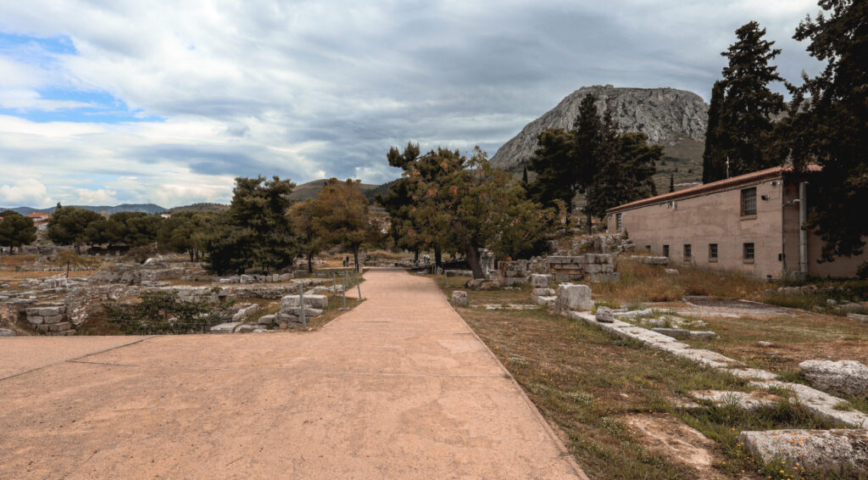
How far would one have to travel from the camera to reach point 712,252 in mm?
22078

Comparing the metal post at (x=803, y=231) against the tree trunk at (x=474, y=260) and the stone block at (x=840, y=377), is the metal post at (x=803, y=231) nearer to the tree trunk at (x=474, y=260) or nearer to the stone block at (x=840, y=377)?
the tree trunk at (x=474, y=260)

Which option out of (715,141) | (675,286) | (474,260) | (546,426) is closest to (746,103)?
(715,141)

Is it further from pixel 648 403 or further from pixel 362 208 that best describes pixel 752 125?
pixel 648 403

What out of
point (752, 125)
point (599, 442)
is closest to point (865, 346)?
point (599, 442)

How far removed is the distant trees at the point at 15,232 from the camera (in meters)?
55.8

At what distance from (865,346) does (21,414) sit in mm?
13254

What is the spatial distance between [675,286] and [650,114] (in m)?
181

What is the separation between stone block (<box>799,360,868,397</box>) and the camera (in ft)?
15.5

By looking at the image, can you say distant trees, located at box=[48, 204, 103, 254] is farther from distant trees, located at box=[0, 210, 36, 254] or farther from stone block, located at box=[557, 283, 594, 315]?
stone block, located at box=[557, 283, 594, 315]

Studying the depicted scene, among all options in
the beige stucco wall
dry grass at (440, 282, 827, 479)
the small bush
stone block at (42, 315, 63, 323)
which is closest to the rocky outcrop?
the beige stucco wall

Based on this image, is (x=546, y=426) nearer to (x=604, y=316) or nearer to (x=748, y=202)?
(x=604, y=316)

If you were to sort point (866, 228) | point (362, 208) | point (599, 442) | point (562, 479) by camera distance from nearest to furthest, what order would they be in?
point (562, 479)
point (599, 442)
point (866, 228)
point (362, 208)

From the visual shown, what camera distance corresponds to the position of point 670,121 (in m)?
165

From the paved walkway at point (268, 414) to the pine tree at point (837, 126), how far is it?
1650 centimetres
